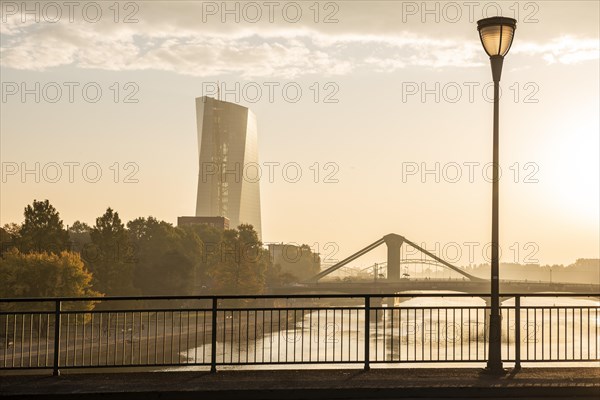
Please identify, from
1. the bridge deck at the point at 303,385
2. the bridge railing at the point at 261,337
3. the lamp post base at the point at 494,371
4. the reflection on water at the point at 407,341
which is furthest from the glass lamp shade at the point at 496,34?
the bridge deck at the point at 303,385

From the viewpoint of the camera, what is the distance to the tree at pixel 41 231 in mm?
89500

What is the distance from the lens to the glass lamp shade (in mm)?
16328

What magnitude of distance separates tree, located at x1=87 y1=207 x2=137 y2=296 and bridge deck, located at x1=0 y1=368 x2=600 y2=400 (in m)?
84.6

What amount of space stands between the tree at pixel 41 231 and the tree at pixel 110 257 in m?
6.84

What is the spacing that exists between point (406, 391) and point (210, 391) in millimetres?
2961

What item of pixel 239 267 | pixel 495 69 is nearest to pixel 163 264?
pixel 239 267

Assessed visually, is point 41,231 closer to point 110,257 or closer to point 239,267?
point 110,257

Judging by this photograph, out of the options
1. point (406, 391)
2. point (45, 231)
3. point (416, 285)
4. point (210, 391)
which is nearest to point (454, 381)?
point (406, 391)

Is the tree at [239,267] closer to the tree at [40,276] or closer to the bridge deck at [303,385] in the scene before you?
the tree at [40,276]

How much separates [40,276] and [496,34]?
68.3 metres

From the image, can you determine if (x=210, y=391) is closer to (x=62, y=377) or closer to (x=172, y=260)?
(x=62, y=377)

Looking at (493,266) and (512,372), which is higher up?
(493,266)

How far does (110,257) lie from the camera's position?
323 feet

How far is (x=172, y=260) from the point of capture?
11269 centimetres
